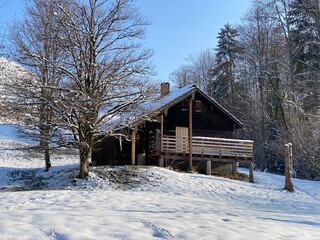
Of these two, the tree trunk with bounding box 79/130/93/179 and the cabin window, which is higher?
the cabin window

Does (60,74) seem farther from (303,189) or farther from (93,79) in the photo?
(303,189)

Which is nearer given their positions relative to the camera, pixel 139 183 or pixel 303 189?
pixel 139 183

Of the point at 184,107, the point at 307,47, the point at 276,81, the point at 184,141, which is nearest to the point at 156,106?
the point at 184,141

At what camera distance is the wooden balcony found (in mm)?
23266

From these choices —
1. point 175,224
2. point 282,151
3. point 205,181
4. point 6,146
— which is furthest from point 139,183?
point 6,146

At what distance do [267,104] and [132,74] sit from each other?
27.6 m

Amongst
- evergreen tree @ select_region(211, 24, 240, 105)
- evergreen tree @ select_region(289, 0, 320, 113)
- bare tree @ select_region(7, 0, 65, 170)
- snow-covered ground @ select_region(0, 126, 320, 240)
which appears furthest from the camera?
evergreen tree @ select_region(211, 24, 240, 105)

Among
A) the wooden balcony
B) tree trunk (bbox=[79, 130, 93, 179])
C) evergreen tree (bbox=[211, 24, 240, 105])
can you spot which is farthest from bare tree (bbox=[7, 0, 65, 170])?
evergreen tree (bbox=[211, 24, 240, 105])

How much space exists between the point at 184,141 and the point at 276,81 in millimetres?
19808

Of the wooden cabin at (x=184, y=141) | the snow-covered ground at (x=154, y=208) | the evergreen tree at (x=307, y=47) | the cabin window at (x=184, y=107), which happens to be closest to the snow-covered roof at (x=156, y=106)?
the wooden cabin at (x=184, y=141)

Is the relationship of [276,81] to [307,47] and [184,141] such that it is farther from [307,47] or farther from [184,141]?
[184,141]

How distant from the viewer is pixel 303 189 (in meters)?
21.2

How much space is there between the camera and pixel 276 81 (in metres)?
39.4

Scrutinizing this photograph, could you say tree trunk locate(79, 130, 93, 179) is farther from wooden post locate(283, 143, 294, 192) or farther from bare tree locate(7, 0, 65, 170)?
wooden post locate(283, 143, 294, 192)
